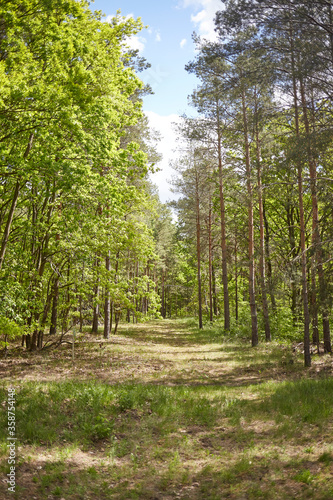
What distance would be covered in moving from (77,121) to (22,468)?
312 inches

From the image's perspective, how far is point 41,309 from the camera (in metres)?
12.9

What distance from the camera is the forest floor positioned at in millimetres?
5402

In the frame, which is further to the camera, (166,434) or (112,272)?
(112,272)

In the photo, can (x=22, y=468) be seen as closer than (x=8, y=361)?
Yes

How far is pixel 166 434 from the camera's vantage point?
23.5 feet

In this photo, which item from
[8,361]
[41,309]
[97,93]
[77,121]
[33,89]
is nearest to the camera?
[33,89]

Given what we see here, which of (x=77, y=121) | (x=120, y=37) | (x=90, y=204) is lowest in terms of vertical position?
(x=90, y=204)

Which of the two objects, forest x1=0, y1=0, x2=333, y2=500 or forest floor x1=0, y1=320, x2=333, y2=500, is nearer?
forest floor x1=0, y1=320, x2=333, y2=500

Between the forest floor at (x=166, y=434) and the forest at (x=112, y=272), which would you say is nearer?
the forest floor at (x=166, y=434)

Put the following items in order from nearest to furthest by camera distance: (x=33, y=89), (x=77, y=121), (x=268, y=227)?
1. (x=33, y=89)
2. (x=77, y=121)
3. (x=268, y=227)

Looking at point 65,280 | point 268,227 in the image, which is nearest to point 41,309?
point 65,280

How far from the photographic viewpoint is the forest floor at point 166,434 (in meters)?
5.40

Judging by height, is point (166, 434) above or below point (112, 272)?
below

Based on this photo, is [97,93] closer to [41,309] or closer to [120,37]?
[120,37]
